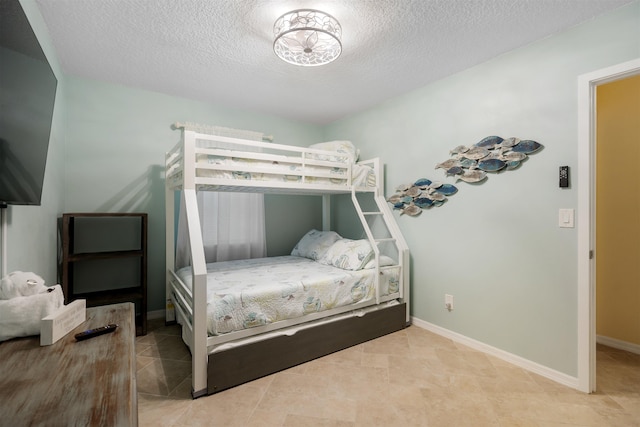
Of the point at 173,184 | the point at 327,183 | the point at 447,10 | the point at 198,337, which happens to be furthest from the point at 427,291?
the point at 173,184

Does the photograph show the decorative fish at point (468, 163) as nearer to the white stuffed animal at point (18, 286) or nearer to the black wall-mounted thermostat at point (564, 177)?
the black wall-mounted thermostat at point (564, 177)

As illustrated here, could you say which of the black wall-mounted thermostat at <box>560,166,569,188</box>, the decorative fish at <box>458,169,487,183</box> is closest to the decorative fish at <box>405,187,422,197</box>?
the decorative fish at <box>458,169,487,183</box>

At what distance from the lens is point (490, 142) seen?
227cm

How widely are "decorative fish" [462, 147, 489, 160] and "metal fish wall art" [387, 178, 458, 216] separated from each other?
0.92 feet

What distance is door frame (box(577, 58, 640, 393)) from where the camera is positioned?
1798 mm

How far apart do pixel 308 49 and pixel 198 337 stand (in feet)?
6.28

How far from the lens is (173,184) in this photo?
2.59m

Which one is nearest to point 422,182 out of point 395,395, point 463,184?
point 463,184

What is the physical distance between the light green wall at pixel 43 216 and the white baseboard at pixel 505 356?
9.57 feet

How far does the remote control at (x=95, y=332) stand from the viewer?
3.33ft

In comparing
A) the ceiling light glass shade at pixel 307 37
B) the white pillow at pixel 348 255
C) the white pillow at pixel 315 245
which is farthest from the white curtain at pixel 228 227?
the ceiling light glass shade at pixel 307 37

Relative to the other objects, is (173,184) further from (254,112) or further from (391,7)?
(391,7)

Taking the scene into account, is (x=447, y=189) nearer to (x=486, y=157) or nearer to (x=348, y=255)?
(x=486, y=157)

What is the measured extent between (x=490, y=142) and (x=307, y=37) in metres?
1.57
